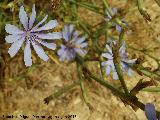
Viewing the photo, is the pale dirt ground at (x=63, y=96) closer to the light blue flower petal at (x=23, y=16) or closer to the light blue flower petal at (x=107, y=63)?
the light blue flower petal at (x=107, y=63)

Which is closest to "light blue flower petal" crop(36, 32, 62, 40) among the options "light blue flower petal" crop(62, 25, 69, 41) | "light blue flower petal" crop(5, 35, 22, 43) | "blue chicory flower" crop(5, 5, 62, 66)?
"blue chicory flower" crop(5, 5, 62, 66)

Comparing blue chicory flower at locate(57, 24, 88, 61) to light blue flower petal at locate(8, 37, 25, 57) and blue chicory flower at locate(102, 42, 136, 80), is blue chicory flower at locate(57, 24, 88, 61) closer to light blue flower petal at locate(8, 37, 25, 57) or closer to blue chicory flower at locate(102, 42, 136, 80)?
blue chicory flower at locate(102, 42, 136, 80)

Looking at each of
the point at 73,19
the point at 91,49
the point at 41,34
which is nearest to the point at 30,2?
the point at 73,19

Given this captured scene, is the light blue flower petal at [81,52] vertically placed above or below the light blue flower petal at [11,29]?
above

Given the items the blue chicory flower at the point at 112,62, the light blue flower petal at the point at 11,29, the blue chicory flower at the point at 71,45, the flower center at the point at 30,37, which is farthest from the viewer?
the blue chicory flower at the point at 71,45

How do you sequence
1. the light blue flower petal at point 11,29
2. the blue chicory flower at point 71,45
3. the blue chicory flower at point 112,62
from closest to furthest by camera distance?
1. the light blue flower petal at point 11,29
2. the blue chicory flower at point 112,62
3. the blue chicory flower at point 71,45

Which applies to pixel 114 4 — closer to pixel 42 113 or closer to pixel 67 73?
pixel 67 73

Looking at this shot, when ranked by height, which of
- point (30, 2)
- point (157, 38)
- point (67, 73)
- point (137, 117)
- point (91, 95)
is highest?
point (30, 2)

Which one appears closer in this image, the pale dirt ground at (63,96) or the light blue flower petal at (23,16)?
the light blue flower petal at (23,16)

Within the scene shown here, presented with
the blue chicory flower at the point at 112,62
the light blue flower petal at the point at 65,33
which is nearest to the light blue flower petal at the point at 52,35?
the blue chicory flower at the point at 112,62
